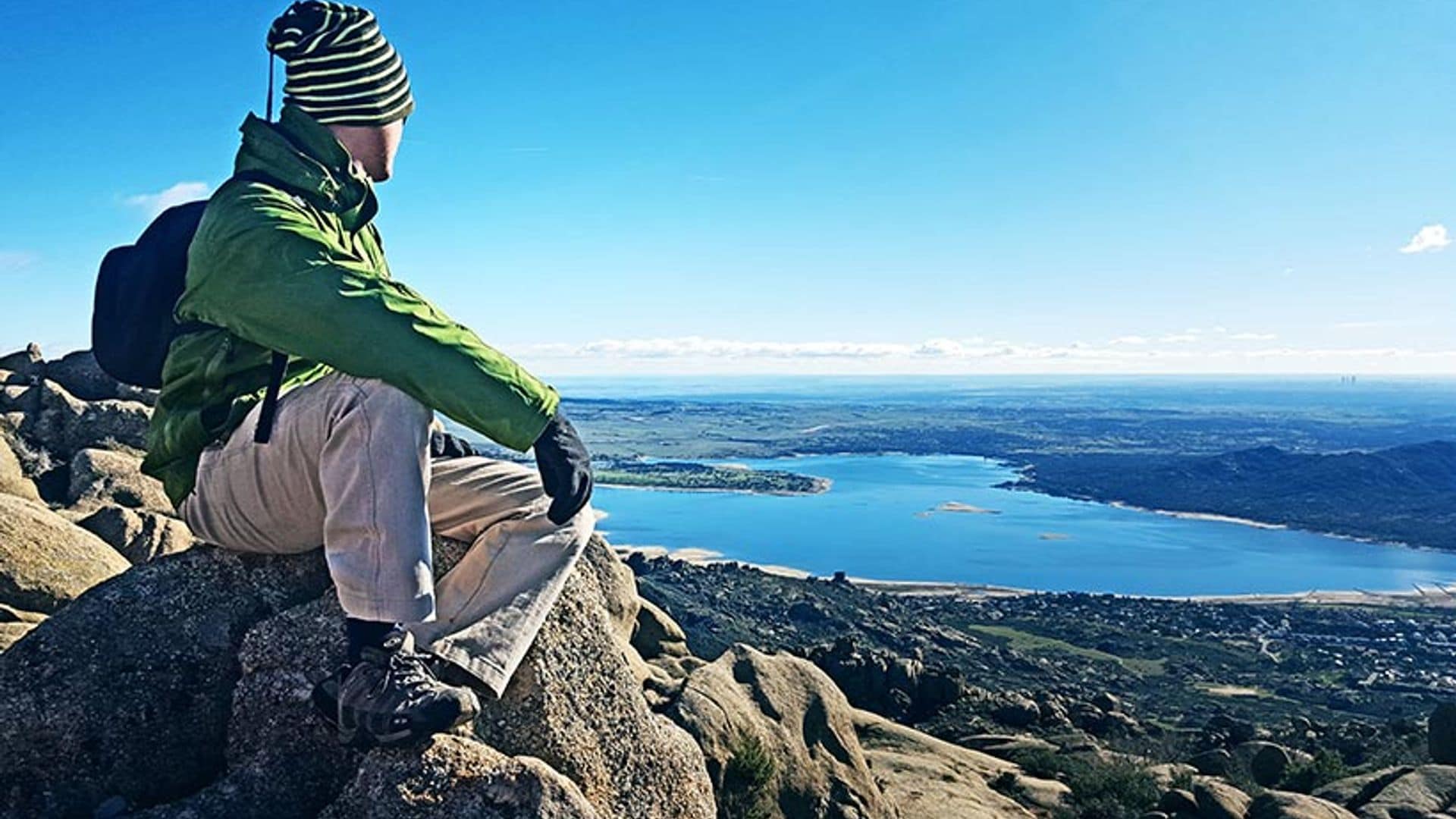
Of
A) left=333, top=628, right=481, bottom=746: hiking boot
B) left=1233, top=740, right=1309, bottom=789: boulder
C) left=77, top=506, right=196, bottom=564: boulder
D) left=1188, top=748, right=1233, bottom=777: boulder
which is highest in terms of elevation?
left=333, top=628, right=481, bottom=746: hiking boot

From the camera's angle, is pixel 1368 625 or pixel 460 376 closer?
pixel 460 376

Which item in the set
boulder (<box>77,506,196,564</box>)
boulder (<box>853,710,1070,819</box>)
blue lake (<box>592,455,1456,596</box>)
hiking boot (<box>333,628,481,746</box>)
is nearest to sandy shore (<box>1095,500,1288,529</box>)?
blue lake (<box>592,455,1456,596</box>)

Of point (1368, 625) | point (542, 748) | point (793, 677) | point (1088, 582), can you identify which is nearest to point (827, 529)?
point (1088, 582)

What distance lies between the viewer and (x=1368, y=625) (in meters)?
55.5

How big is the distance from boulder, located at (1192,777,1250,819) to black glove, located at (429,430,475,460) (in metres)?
10.8

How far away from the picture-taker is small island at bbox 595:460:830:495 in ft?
366

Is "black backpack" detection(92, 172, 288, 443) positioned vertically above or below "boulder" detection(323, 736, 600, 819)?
above

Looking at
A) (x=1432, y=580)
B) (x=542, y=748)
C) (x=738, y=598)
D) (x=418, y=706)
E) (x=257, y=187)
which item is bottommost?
(x=1432, y=580)

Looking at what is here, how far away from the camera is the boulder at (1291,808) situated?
36.2ft

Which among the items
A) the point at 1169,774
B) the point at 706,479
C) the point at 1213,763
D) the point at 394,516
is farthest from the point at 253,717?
the point at 706,479

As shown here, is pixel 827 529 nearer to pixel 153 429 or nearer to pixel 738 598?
pixel 738 598

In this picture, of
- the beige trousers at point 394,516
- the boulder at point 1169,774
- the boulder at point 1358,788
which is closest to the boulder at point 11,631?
the beige trousers at point 394,516

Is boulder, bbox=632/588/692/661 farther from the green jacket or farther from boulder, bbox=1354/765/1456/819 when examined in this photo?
boulder, bbox=1354/765/1456/819

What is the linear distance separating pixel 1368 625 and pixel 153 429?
6452 centimetres
